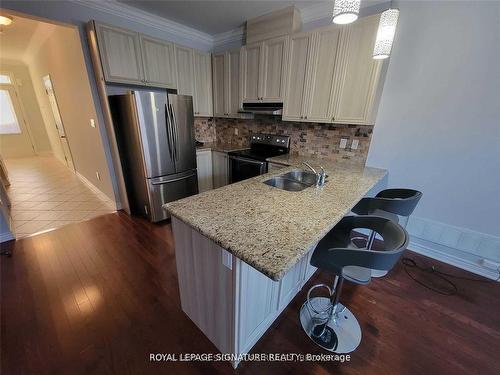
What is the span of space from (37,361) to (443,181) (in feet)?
11.6

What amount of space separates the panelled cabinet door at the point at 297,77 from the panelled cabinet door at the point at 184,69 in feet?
5.14

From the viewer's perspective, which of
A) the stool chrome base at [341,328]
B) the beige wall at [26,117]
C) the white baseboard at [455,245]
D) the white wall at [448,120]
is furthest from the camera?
the beige wall at [26,117]

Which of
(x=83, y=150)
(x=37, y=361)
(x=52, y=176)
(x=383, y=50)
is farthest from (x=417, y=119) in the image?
(x=52, y=176)

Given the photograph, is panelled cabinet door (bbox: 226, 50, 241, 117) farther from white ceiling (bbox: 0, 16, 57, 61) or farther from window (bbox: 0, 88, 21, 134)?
window (bbox: 0, 88, 21, 134)

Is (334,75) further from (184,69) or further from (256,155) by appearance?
(184,69)

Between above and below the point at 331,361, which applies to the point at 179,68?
above

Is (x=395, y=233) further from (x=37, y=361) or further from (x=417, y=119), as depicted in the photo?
(x=37, y=361)

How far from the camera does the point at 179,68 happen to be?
9.92ft

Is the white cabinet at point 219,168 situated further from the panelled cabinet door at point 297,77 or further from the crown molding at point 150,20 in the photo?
the crown molding at point 150,20

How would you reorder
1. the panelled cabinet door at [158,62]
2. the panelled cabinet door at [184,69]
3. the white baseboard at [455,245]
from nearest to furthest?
the white baseboard at [455,245] < the panelled cabinet door at [158,62] < the panelled cabinet door at [184,69]

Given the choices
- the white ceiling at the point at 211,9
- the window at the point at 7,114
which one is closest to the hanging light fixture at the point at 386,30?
the white ceiling at the point at 211,9

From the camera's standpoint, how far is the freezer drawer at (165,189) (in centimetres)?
271

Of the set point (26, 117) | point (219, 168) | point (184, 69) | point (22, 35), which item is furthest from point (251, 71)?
point (26, 117)

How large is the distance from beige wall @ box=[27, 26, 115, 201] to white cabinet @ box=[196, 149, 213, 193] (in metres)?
1.30
